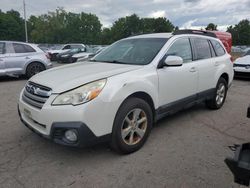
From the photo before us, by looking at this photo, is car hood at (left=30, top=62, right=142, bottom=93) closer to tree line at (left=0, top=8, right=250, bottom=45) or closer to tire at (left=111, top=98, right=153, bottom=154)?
tire at (left=111, top=98, right=153, bottom=154)

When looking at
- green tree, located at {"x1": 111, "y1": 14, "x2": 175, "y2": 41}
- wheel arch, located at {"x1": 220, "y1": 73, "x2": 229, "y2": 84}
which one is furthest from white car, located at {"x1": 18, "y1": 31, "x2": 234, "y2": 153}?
green tree, located at {"x1": 111, "y1": 14, "x2": 175, "y2": 41}

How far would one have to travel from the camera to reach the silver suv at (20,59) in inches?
381

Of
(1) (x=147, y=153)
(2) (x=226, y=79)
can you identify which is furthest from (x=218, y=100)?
(1) (x=147, y=153)

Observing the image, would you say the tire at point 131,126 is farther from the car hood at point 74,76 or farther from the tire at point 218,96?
the tire at point 218,96

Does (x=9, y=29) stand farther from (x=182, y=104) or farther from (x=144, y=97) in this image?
(x=144, y=97)

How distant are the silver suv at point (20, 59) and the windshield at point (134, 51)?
6.11m

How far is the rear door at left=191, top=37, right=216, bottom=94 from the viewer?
491cm

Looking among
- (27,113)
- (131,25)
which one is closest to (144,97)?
(27,113)

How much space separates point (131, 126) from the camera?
3.53 metres

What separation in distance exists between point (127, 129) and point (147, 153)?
0.47m

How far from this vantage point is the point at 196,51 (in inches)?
195

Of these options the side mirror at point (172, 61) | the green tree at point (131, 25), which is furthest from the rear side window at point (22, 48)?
the green tree at point (131, 25)

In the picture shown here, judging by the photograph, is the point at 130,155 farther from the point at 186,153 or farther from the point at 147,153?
the point at 186,153

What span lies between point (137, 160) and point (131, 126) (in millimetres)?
456
